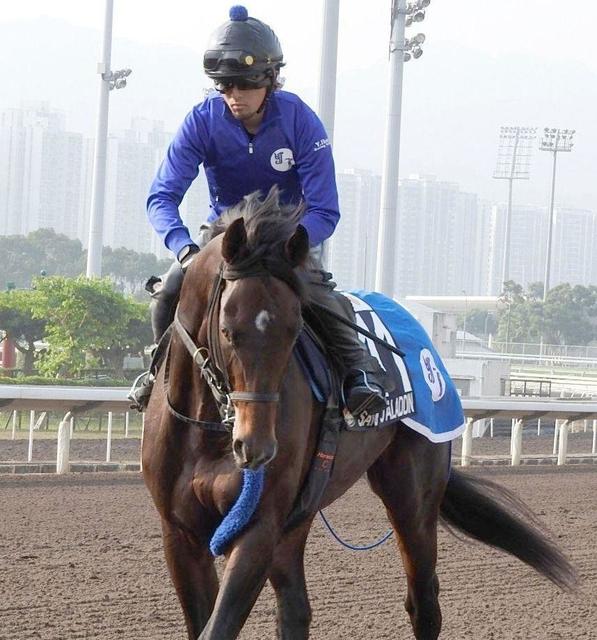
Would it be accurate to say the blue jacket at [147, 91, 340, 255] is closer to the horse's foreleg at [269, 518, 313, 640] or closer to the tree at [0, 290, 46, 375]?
the horse's foreleg at [269, 518, 313, 640]

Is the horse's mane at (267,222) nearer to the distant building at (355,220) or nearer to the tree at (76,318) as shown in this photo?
the tree at (76,318)

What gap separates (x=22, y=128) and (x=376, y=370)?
16891 cm

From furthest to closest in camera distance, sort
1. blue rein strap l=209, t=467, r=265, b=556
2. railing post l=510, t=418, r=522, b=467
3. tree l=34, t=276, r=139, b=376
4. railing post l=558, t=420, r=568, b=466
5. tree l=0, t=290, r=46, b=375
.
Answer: tree l=0, t=290, r=46, b=375
tree l=34, t=276, r=139, b=376
railing post l=558, t=420, r=568, b=466
railing post l=510, t=418, r=522, b=467
blue rein strap l=209, t=467, r=265, b=556

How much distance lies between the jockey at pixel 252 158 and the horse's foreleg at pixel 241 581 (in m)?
0.67

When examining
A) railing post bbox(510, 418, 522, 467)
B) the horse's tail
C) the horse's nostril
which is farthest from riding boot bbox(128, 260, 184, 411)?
railing post bbox(510, 418, 522, 467)

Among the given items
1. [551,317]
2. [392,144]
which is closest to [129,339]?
[392,144]

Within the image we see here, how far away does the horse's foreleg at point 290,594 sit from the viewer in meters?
3.94

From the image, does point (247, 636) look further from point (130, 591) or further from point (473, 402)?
point (473, 402)

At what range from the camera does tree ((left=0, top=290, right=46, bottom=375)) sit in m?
22.8

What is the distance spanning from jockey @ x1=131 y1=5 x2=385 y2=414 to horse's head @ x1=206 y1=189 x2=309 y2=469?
505mm

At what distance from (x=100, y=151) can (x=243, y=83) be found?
73.5 ft

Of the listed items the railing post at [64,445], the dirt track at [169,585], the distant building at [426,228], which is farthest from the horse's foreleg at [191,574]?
the distant building at [426,228]

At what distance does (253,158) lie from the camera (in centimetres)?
398

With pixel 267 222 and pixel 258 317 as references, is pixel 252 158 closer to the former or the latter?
pixel 267 222
